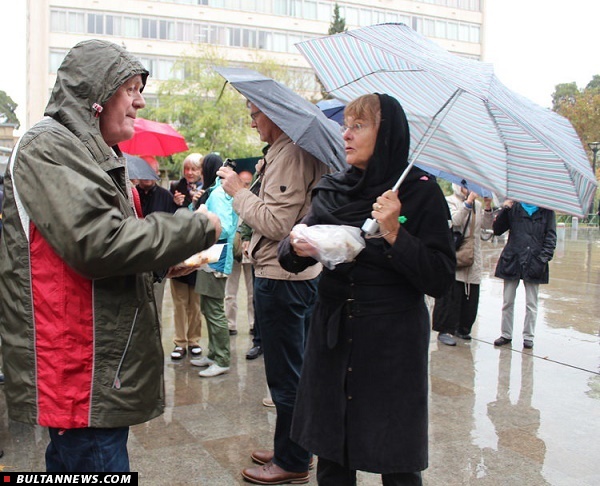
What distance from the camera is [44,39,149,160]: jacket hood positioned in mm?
2119

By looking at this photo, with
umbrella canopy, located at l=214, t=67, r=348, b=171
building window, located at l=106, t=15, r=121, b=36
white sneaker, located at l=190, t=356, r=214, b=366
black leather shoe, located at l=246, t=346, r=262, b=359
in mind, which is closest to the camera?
umbrella canopy, located at l=214, t=67, r=348, b=171

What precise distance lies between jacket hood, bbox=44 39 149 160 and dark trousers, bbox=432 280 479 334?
5734 mm

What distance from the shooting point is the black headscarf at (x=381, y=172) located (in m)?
2.71

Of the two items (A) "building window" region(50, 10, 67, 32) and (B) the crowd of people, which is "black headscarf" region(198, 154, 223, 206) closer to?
(B) the crowd of people

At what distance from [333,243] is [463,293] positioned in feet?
17.4

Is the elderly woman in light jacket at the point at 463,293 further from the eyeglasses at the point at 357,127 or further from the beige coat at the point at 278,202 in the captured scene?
the eyeglasses at the point at 357,127

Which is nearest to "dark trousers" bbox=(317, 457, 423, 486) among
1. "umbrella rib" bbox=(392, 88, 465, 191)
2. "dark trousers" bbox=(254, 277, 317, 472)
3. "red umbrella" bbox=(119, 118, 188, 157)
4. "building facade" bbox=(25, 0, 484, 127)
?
"dark trousers" bbox=(254, 277, 317, 472)

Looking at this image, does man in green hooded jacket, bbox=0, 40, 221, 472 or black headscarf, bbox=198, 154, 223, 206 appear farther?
black headscarf, bbox=198, 154, 223, 206

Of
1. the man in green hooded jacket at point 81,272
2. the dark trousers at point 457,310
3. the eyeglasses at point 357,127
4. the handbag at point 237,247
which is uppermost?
the eyeglasses at point 357,127

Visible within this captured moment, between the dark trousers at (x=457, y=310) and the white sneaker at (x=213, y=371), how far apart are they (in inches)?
109

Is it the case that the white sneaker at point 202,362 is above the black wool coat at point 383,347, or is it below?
below

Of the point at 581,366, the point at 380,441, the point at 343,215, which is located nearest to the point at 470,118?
the point at 343,215

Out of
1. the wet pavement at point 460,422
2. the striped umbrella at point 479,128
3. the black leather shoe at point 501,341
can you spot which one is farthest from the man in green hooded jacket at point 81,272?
the black leather shoe at point 501,341

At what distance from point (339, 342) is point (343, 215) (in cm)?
58
